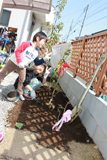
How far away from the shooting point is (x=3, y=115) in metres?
2.26

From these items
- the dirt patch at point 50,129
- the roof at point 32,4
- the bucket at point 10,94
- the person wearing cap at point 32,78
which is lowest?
the dirt patch at point 50,129

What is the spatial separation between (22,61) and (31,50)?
260 millimetres

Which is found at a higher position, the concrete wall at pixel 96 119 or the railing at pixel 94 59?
the railing at pixel 94 59

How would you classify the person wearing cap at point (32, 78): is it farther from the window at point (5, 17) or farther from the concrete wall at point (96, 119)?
the window at point (5, 17)

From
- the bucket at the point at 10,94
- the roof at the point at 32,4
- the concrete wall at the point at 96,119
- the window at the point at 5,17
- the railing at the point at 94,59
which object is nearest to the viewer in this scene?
the concrete wall at the point at 96,119

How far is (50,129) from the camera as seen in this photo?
7.50 feet

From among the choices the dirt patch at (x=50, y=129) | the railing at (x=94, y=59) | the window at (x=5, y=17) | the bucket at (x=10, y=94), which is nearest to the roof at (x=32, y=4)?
the railing at (x=94, y=59)

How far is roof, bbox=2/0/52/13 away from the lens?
11.1 feet

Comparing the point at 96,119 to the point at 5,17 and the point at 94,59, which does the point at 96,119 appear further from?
the point at 5,17

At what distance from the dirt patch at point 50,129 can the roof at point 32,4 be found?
2.42 m

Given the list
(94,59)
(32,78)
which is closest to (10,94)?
(32,78)

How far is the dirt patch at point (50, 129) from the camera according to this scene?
1956mm

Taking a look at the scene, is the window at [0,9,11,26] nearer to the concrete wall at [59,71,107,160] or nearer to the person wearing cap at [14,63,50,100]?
the person wearing cap at [14,63,50,100]

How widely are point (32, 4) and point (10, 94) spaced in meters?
2.34
